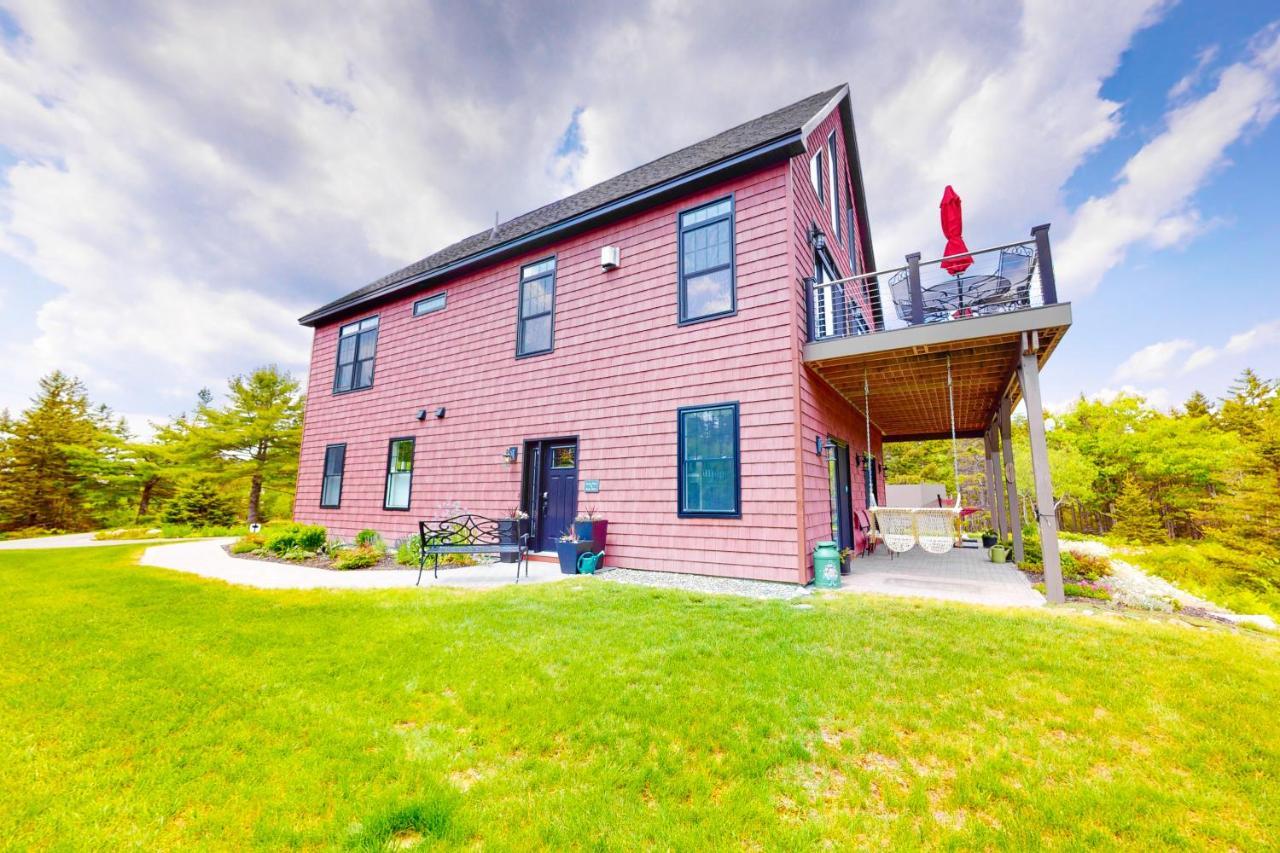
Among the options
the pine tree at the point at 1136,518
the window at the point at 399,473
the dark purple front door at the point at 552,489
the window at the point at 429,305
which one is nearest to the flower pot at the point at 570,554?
the dark purple front door at the point at 552,489

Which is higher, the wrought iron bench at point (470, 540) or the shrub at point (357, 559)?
the wrought iron bench at point (470, 540)

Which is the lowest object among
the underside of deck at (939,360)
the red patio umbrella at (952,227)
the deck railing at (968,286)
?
the underside of deck at (939,360)

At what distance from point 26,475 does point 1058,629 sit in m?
30.8

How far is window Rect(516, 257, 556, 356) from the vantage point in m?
8.55

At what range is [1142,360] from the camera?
29859mm

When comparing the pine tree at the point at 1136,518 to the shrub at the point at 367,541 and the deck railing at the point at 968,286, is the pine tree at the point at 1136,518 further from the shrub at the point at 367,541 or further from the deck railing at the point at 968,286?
the shrub at the point at 367,541

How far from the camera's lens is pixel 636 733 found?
7.66ft

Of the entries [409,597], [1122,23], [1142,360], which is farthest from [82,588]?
[1142,360]

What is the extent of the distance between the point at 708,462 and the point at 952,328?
132 inches

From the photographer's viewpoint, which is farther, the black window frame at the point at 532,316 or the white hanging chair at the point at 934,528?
the black window frame at the point at 532,316

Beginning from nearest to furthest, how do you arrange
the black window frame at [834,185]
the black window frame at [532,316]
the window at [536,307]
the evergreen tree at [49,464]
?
the black window frame at [532,316] < the window at [536,307] < the black window frame at [834,185] < the evergreen tree at [49,464]

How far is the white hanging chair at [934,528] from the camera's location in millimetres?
5730

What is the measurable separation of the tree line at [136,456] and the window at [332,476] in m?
10.1

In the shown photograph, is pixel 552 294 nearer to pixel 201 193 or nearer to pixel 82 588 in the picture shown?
pixel 82 588
